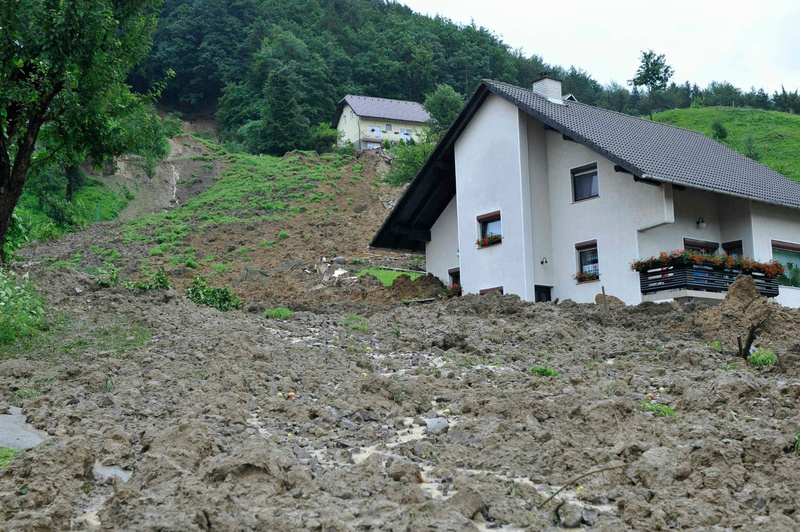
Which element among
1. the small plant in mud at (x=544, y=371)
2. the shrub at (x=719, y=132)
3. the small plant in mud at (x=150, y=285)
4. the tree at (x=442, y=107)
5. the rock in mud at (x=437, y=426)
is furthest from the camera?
the shrub at (x=719, y=132)

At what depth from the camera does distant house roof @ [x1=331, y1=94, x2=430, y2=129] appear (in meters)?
69.0

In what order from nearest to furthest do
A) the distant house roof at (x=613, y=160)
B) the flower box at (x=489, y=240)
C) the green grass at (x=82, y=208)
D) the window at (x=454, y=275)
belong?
1. the distant house roof at (x=613, y=160)
2. the flower box at (x=489, y=240)
3. the window at (x=454, y=275)
4. the green grass at (x=82, y=208)

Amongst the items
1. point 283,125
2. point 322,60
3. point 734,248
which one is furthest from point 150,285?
point 322,60

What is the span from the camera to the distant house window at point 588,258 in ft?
69.8

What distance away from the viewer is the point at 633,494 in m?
5.93

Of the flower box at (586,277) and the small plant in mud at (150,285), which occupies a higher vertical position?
the flower box at (586,277)

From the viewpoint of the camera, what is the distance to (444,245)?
86.4 feet

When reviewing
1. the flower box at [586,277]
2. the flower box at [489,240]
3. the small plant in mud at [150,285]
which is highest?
the flower box at [489,240]

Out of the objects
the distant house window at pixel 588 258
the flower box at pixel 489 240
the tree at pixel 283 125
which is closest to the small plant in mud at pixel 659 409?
the distant house window at pixel 588 258

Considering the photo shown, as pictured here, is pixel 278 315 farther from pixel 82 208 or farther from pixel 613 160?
pixel 82 208

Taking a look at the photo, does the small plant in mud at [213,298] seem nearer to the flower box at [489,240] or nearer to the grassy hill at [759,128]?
the flower box at [489,240]

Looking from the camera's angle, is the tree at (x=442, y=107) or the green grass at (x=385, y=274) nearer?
the green grass at (x=385, y=274)

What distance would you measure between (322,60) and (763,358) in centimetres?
7037

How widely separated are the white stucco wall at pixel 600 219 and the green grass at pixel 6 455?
54.4ft
